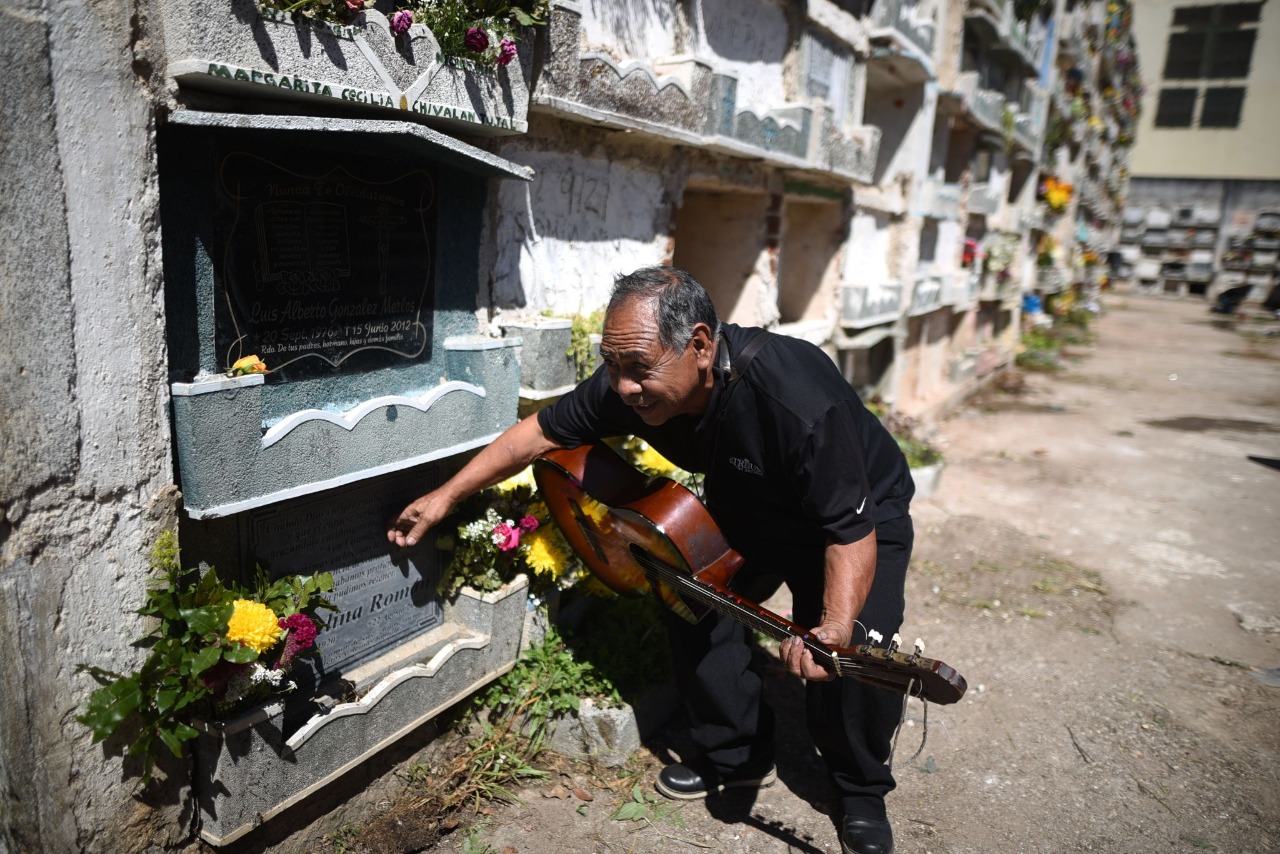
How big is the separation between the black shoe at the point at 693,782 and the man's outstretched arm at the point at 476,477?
140 centimetres

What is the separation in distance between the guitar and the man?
0.29ft

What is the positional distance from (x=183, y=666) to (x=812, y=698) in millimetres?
2110

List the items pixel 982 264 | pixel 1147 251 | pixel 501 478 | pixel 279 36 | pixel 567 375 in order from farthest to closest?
pixel 1147 251 → pixel 982 264 → pixel 567 375 → pixel 501 478 → pixel 279 36

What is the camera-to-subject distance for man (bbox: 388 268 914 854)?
8.25 feet

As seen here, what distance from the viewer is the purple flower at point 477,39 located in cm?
289

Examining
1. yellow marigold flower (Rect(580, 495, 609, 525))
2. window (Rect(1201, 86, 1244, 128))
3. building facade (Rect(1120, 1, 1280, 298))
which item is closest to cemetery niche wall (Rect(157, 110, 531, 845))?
Answer: yellow marigold flower (Rect(580, 495, 609, 525))

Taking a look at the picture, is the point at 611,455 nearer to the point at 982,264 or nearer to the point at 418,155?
the point at 418,155

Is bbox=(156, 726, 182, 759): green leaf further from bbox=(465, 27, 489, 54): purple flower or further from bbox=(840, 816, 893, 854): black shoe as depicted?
bbox=(465, 27, 489, 54): purple flower

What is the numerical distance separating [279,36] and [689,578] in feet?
6.93

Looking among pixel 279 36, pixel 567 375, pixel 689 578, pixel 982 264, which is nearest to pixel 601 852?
pixel 689 578

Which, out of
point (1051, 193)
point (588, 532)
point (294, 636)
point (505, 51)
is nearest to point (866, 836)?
point (588, 532)

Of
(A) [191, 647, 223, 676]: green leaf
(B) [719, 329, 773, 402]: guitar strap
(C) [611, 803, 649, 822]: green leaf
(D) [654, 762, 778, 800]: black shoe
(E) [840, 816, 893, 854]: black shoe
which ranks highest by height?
(B) [719, 329, 773, 402]: guitar strap

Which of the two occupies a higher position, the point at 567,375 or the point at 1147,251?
the point at 1147,251

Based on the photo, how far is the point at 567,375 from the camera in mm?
3848
